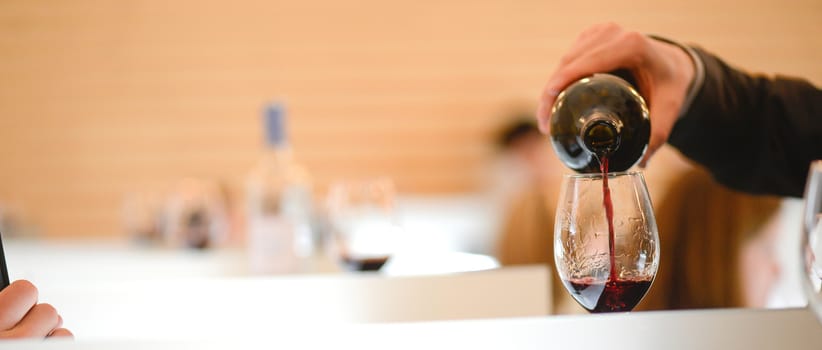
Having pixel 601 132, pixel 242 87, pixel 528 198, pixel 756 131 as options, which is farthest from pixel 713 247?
pixel 242 87

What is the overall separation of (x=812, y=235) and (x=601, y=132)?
0.27 metres

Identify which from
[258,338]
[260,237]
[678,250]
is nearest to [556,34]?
[678,250]

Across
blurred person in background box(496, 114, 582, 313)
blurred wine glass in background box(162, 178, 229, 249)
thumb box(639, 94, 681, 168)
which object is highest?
thumb box(639, 94, 681, 168)

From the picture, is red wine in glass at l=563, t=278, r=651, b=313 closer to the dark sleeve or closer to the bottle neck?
the bottle neck

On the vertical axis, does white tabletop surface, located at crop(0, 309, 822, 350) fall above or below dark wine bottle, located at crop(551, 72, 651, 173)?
below

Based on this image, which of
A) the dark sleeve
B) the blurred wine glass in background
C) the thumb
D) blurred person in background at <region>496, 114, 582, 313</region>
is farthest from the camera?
blurred person in background at <region>496, 114, 582, 313</region>

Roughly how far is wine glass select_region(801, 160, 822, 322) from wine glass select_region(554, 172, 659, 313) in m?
0.18

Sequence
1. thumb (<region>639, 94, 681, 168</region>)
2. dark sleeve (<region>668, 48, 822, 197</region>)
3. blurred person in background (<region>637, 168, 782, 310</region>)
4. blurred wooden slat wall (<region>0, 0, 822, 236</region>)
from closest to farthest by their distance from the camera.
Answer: thumb (<region>639, 94, 681, 168</region>) → dark sleeve (<region>668, 48, 822, 197</region>) → blurred person in background (<region>637, 168, 782, 310</region>) → blurred wooden slat wall (<region>0, 0, 822, 236</region>)

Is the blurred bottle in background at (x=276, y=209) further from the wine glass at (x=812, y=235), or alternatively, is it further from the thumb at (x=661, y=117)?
the wine glass at (x=812, y=235)

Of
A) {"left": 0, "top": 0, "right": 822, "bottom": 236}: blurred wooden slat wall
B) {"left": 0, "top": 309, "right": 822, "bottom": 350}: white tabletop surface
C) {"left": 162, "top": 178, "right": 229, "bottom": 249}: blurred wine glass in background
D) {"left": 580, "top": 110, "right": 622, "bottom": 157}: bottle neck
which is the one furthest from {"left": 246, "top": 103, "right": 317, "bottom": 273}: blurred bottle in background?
{"left": 0, "top": 0, "right": 822, "bottom": 236}: blurred wooden slat wall

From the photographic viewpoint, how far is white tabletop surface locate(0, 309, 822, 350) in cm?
48

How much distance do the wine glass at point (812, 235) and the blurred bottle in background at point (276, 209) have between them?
111 centimetres

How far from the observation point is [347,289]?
3.30ft

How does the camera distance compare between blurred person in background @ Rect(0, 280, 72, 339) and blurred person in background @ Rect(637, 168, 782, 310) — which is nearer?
blurred person in background @ Rect(0, 280, 72, 339)
